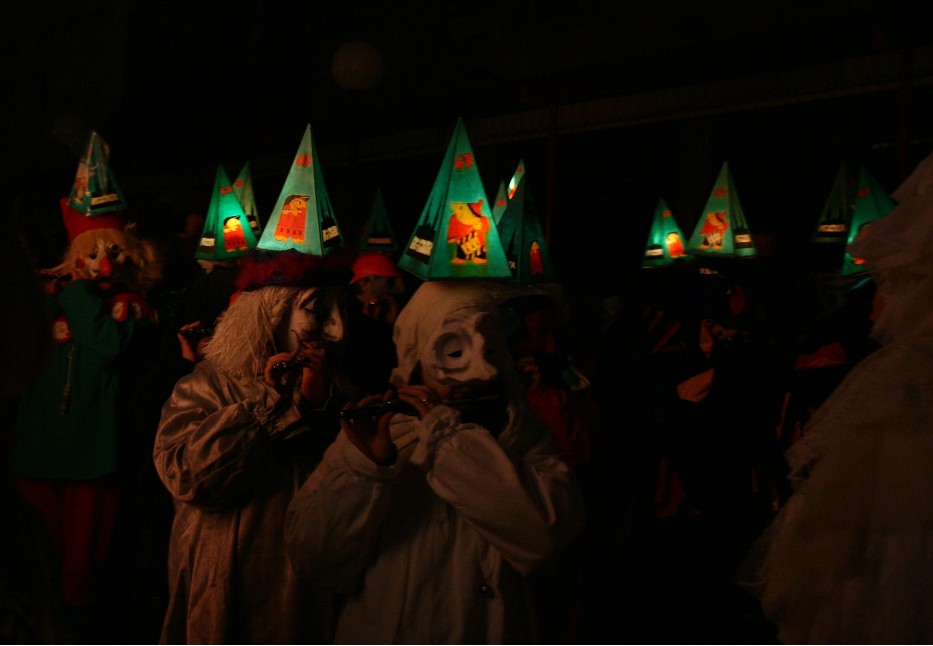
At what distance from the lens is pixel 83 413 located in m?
4.76

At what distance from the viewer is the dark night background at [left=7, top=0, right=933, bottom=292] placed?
4512 mm

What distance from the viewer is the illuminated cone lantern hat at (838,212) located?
213 inches

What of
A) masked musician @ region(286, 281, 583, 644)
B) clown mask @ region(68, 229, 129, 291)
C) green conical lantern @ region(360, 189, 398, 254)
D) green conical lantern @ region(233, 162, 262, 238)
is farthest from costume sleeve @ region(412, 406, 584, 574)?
green conical lantern @ region(233, 162, 262, 238)

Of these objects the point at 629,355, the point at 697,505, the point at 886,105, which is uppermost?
the point at 886,105

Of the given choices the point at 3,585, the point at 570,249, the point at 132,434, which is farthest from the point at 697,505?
the point at 570,249

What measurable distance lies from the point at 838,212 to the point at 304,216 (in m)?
3.38

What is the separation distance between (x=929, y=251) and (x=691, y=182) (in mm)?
6899

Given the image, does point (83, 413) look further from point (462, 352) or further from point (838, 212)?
point (838, 212)

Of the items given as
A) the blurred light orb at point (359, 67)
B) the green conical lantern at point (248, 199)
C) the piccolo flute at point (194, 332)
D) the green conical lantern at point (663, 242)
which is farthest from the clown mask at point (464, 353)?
the blurred light orb at point (359, 67)

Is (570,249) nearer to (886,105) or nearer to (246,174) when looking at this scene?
(886,105)

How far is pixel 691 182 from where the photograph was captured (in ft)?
29.4

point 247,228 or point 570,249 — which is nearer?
point 247,228

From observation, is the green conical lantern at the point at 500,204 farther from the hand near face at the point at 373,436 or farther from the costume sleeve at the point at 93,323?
the costume sleeve at the point at 93,323

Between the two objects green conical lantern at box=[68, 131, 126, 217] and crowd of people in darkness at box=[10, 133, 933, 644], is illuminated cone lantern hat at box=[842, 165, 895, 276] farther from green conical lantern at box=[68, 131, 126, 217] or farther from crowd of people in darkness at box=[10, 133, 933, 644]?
green conical lantern at box=[68, 131, 126, 217]
